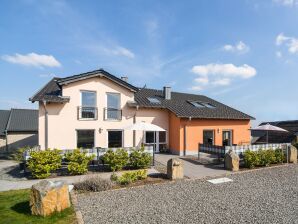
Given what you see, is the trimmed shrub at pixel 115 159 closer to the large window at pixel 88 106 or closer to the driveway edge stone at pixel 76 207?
the driveway edge stone at pixel 76 207

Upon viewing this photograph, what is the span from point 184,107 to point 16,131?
18.1 metres

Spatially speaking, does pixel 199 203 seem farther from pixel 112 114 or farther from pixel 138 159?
pixel 112 114

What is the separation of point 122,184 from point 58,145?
774 cm

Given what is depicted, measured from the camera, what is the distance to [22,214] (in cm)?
636

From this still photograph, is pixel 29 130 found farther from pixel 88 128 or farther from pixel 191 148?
pixel 191 148

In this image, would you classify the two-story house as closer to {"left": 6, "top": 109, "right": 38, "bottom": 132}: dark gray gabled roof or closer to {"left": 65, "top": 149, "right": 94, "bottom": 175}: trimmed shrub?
{"left": 65, "top": 149, "right": 94, "bottom": 175}: trimmed shrub

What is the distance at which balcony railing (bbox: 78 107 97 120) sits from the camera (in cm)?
1622

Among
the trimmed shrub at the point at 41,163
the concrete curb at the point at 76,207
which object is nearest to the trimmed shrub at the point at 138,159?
the trimmed shrub at the point at 41,163

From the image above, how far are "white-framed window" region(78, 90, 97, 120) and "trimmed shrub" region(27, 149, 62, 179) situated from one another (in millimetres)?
5465

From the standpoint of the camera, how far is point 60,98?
Result: 15383mm

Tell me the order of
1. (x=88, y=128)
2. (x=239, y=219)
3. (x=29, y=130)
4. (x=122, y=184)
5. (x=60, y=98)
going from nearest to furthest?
1. (x=239, y=219)
2. (x=122, y=184)
3. (x=60, y=98)
4. (x=88, y=128)
5. (x=29, y=130)

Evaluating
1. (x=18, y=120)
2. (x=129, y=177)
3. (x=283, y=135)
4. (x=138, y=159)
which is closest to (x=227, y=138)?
(x=283, y=135)

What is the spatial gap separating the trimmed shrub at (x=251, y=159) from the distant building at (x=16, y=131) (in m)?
21.4

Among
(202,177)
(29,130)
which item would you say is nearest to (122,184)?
(202,177)
